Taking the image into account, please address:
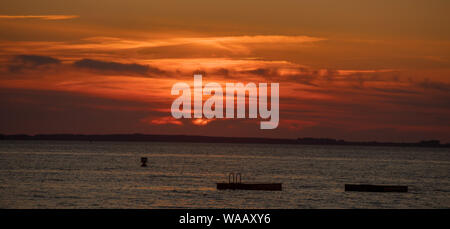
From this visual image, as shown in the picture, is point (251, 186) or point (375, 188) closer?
point (251, 186)

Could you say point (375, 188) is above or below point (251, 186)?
above

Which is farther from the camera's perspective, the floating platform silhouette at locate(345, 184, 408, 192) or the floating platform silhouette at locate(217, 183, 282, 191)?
the floating platform silhouette at locate(345, 184, 408, 192)

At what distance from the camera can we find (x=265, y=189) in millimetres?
70438

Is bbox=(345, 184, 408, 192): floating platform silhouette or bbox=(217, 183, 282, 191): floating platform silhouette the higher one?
bbox=(345, 184, 408, 192): floating platform silhouette

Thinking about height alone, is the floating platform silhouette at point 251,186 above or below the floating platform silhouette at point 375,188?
below

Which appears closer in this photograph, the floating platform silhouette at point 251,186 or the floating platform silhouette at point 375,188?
Result: the floating platform silhouette at point 251,186

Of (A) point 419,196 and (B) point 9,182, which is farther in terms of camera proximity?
(B) point 9,182
